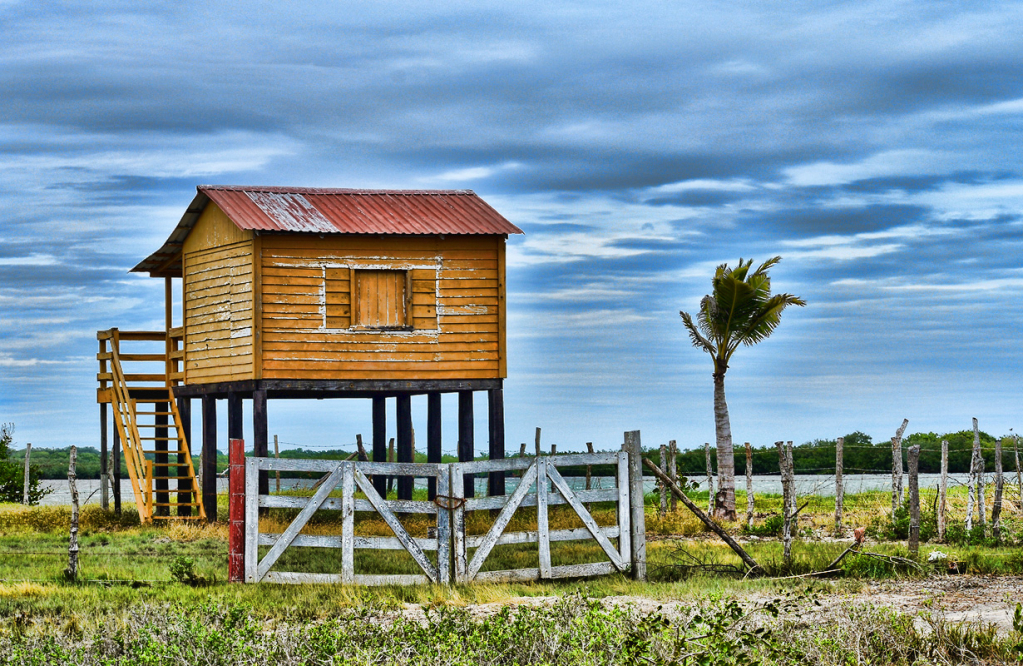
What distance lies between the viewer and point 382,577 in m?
14.9

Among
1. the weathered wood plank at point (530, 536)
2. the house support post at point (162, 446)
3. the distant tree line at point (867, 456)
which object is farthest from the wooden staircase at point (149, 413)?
the distant tree line at point (867, 456)

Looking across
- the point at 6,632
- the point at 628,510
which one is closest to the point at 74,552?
the point at 6,632

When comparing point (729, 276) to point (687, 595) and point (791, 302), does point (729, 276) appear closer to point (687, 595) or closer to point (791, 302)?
point (791, 302)

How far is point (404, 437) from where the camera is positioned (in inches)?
1160

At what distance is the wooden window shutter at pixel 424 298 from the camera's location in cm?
2380

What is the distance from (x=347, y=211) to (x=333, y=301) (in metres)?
2.39

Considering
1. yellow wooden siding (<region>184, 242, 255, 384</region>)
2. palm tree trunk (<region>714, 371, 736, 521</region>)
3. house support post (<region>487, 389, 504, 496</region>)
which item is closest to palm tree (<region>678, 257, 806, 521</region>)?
palm tree trunk (<region>714, 371, 736, 521</region>)

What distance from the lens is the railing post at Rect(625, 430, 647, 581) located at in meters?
15.8

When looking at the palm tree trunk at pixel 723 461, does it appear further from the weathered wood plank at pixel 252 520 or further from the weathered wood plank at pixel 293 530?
the weathered wood plank at pixel 252 520

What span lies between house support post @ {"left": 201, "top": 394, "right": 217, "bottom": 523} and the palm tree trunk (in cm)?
1255

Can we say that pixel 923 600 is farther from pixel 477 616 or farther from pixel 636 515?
pixel 477 616

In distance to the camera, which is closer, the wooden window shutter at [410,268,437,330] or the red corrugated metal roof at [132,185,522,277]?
the red corrugated metal roof at [132,185,522,277]

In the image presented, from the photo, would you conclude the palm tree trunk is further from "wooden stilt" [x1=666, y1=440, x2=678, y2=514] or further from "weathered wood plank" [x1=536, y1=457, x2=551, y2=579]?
"weathered wood plank" [x1=536, y1=457, x2=551, y2=579]

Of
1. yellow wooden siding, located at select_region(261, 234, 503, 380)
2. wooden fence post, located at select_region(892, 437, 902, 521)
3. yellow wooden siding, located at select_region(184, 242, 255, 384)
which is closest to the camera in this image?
yellow wooden siding, located at select_region(261, 234, 503, 380)
